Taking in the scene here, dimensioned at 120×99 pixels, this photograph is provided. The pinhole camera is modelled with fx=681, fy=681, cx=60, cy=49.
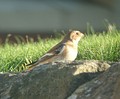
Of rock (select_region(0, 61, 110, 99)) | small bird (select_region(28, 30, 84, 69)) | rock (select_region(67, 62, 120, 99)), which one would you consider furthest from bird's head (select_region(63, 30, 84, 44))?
rock (select_region(67, 62, 120, 99))

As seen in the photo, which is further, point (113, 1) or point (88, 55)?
point (113, 1)

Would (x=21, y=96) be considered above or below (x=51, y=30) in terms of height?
above

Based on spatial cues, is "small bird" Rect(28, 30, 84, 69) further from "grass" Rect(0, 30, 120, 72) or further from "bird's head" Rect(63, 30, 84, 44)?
"grass" Rect(0, 30, 120, 72)

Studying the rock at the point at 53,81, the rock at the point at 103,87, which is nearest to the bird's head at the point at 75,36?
the rock at the point at 53,81

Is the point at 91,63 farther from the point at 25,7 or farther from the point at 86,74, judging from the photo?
the point at 25,7

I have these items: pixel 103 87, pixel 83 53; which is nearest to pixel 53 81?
pixel 103 87

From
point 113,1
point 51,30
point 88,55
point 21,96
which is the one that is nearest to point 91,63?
point 21,96

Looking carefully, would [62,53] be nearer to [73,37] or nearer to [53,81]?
[73,37]
